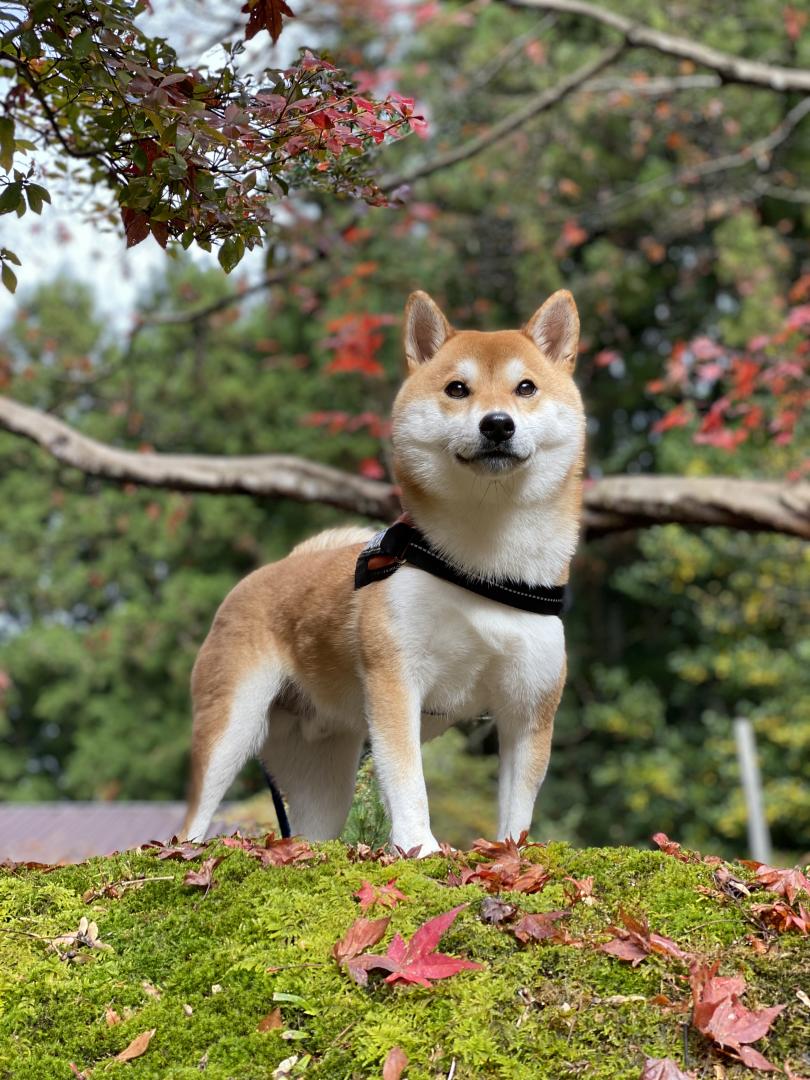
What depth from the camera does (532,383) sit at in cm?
348

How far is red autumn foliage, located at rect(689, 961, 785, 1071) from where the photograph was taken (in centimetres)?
223

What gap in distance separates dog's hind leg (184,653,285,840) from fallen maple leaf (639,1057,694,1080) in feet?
6.58

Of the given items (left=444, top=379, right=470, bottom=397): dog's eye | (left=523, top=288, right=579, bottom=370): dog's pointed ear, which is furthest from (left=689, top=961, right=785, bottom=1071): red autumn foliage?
(left=523, top=288, right=579, bottom=370): dog's pointed ear

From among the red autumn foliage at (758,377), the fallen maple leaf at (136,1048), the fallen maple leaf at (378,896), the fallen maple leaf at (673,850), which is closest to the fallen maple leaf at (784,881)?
the fallen maple leaf at (673,850)

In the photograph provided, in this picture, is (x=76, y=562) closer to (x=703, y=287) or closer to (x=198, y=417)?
(x=198, y=417)

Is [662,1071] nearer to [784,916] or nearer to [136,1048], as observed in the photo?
[784,916]

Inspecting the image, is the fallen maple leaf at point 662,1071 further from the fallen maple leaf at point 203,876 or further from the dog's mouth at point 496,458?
the dog's mouth at point 496,458

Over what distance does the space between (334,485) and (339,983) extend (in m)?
5.23

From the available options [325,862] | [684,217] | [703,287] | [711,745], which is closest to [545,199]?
[684,217]

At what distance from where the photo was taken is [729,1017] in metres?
2.28

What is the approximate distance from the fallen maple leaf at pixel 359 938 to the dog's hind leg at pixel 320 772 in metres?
1.69

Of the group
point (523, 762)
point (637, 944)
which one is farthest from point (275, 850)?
point (637, 944)

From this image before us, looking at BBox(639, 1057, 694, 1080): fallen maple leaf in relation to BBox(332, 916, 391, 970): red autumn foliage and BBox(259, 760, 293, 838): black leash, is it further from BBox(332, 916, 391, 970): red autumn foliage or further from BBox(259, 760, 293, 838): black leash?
BBox(259, 760, 293, 838): black leash

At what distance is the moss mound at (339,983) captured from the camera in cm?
227
